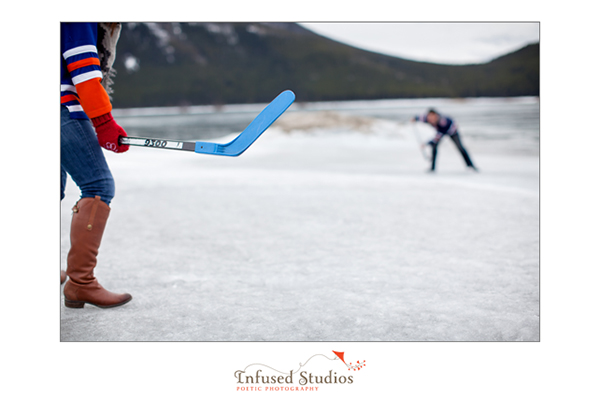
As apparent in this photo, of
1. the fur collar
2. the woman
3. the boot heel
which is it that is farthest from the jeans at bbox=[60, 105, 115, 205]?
the boot heel

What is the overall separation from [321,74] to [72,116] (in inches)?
608

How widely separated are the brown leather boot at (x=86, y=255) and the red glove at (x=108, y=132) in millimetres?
186

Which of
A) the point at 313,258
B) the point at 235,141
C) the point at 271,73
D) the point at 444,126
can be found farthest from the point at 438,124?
the point at 271,73

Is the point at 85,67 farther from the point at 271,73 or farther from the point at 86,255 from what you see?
the point at 271,73

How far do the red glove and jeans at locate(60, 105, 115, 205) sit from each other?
47 mm

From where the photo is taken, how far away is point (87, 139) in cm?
133

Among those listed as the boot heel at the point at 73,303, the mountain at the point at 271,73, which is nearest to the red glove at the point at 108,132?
the boot heel at the point at 73,303

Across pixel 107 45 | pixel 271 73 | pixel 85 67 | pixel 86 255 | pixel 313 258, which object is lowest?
pixel 313 258

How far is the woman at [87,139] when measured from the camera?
124 centimetres

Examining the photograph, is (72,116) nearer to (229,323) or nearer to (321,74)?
(229,323)

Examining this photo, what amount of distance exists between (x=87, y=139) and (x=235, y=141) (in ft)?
1.55
